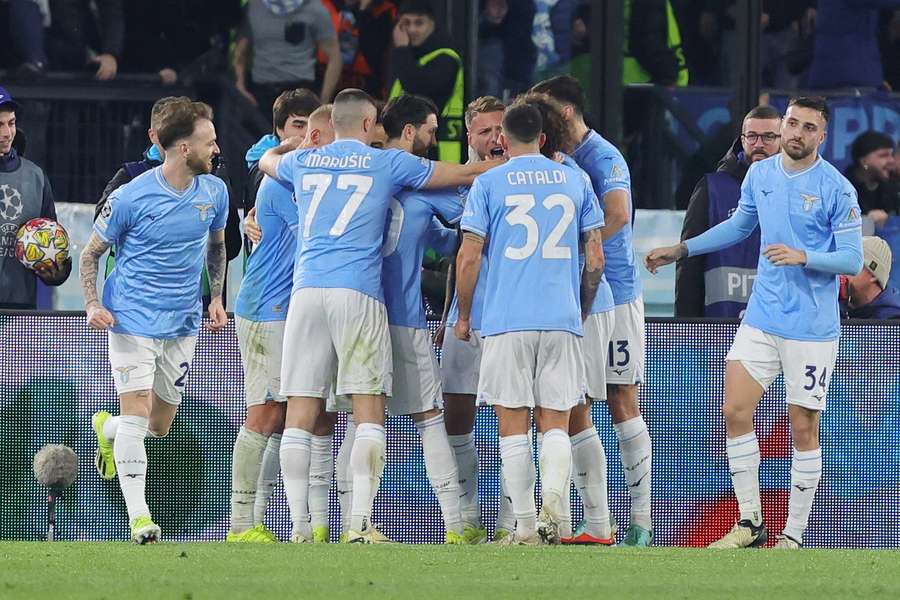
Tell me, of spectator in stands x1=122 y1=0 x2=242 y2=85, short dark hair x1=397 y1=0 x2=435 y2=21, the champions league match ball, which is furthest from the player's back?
spectator in stands x1=122 y1=0 x2=242 y2=85

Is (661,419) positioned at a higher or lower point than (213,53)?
lower

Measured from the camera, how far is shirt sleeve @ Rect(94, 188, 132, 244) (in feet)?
30.5

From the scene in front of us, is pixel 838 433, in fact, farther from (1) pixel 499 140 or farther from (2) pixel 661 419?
(1) pixel 499 140

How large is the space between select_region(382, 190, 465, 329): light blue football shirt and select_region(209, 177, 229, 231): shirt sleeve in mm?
850

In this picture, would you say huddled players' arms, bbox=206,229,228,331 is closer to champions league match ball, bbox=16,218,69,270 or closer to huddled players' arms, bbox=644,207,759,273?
champions league match ball, bbox=16,218,69,270

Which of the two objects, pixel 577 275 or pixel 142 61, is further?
pixel 142 61

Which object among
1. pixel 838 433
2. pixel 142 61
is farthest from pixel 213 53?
pixel 838 433

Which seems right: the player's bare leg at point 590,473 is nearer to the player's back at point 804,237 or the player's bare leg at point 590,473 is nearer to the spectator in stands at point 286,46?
the player's back at point 804,237

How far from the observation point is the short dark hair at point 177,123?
→ 9.38 meters

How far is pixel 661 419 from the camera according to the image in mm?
10758

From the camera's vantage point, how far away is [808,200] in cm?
960

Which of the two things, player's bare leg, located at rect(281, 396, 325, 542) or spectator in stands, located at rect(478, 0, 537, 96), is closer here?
player's bare leg, located at rect(281, 396, 325, 542)

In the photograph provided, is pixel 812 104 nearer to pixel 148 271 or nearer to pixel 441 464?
pixel 441 464

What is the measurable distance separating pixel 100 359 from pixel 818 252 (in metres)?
3.69
